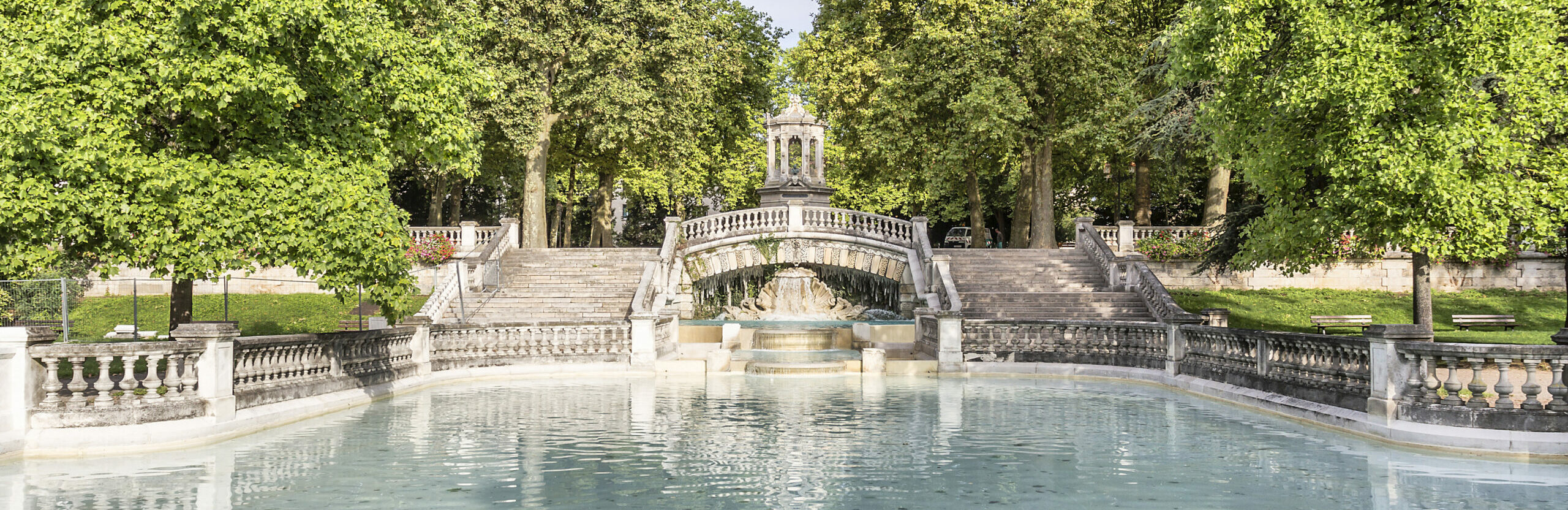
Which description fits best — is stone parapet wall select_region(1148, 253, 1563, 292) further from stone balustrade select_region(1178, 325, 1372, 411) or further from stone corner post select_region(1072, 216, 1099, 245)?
stone balustrade select_region(1178, 325, 1372, 411)

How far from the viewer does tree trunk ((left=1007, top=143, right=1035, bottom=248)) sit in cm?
3697

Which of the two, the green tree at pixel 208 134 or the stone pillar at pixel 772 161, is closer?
the green tree at pixel 208 134

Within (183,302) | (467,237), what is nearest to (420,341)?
(183,302)

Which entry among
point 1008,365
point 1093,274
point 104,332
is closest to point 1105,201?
point 1093,274

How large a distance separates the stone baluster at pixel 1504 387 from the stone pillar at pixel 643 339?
1402cm

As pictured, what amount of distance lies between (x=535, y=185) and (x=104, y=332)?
12.9 metres

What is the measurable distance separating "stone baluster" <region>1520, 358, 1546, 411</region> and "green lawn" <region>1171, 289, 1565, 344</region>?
15.5 meters

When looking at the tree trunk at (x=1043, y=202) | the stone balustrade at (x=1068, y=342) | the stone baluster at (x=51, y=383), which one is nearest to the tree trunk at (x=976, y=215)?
the tree trunk at (x=1043, y=202)

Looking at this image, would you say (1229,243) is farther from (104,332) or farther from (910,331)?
(104,332)

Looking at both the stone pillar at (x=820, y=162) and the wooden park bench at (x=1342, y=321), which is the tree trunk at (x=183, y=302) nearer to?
the stone pillar at (x=820, y=162)

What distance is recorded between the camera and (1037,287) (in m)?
29.1

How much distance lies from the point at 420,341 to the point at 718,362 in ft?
18.1

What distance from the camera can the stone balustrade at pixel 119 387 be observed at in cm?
1079

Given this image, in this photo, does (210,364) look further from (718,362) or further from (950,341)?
(950,341)
